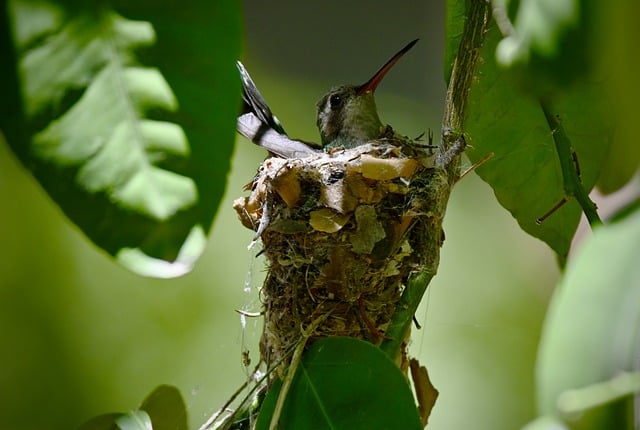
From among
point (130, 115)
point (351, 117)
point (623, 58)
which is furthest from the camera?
point (351, 117)

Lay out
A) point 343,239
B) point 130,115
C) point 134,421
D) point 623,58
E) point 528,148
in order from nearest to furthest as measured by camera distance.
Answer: point 623,58
point 130,115
point 134,421
point 528,148
point 343,239

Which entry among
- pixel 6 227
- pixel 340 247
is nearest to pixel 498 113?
pixel 340 247

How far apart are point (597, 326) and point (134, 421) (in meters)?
0.84

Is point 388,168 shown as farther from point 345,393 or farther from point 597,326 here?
point 597,326

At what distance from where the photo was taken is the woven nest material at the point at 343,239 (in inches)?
49.3

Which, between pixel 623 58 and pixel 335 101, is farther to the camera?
pixel 335 101

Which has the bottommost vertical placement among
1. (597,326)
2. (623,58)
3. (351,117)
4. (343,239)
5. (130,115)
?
(597,326)

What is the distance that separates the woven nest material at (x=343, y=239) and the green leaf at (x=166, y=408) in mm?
183

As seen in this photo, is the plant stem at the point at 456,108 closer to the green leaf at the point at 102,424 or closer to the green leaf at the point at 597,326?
the green leaf at the point at 102,424

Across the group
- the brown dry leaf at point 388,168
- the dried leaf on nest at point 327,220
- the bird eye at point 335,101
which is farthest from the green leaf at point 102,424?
the bird eye at point 335,101

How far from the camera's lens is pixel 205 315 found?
201cm

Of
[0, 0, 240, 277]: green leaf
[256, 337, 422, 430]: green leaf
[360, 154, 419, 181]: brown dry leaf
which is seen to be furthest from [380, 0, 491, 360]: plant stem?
[0, 0, 240, 277]: green leaf

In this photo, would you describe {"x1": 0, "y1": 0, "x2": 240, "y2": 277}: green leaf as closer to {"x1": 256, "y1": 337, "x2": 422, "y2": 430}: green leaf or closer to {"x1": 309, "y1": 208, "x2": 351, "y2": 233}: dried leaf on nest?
{"x1": 256, "y1": 337, "x2": 422, "y2": 430}: green leaf

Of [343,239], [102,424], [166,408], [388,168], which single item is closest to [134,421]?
[102,424]
